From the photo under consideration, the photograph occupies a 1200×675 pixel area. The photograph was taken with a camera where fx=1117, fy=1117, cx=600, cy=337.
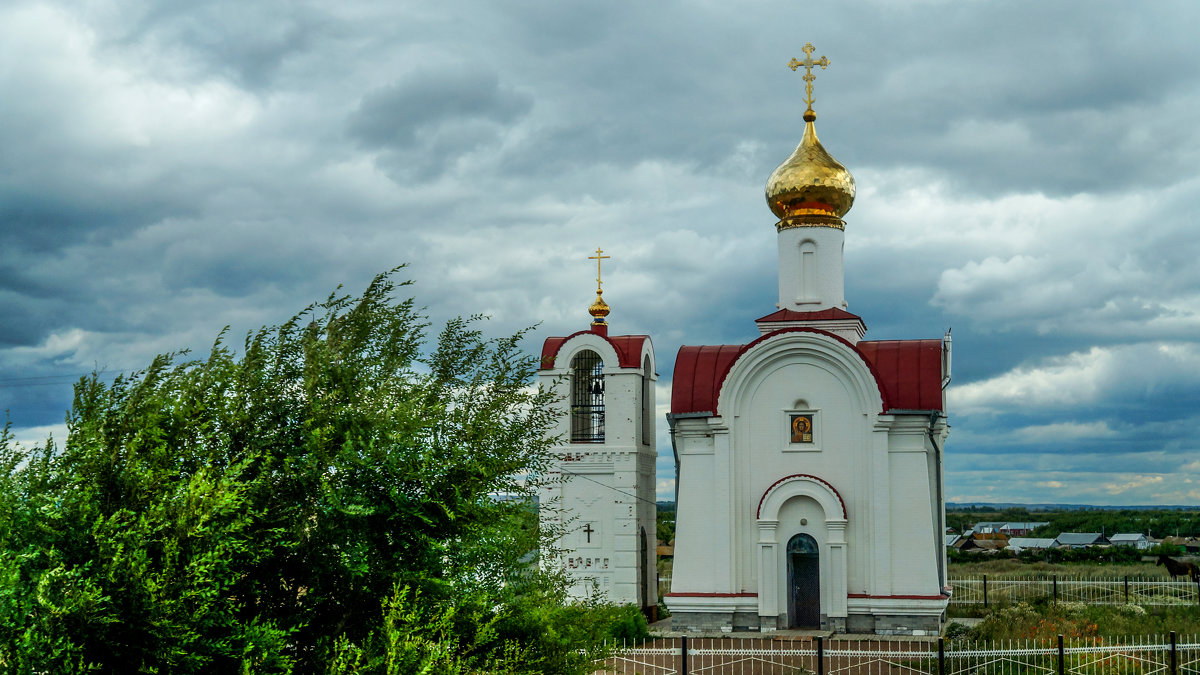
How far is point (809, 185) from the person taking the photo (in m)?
21.2

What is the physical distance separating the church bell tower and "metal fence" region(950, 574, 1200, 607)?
659 centimetres

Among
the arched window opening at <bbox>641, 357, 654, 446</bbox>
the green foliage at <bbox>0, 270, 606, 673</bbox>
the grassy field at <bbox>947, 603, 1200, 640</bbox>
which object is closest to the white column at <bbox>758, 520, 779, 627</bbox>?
the grassy field at <bbox>947, 603, 1200, 640</bbox>

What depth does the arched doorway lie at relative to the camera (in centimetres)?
1878

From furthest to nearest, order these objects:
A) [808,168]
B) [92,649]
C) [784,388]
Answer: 1. [808,168]
2. [784,388]
3. [92,649]

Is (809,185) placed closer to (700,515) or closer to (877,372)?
(877,372)

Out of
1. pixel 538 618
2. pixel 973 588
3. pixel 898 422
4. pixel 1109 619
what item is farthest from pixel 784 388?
pixel 538 618

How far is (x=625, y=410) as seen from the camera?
21.5 meters

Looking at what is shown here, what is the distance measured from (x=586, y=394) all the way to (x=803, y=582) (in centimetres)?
579

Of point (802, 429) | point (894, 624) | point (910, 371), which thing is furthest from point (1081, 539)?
point (802, 429)

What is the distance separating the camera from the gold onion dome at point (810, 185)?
21.2 meters

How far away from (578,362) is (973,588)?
10.5m

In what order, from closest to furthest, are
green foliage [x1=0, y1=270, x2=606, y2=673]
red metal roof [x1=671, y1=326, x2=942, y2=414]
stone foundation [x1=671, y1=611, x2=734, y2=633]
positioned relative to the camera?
green foliage [x1=0, y1=270, x2=606, y2=673]
stone foundation [x1=671, y1=611, x2=734, y2=633]
red metal roof [x1=671, y1=326, x2=942, y2=414]

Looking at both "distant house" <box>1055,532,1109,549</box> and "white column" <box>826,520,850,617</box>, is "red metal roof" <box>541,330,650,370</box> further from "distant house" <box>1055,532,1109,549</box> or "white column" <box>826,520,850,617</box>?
"distant house" <box>1055,532,1109,549</box>

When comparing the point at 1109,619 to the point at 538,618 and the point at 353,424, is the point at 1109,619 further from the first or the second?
the point at 353,424
